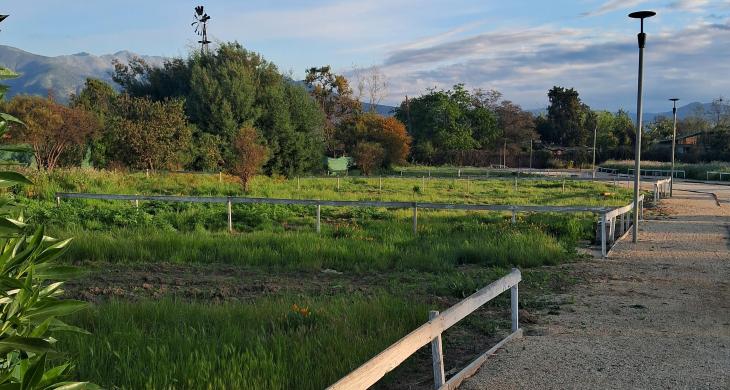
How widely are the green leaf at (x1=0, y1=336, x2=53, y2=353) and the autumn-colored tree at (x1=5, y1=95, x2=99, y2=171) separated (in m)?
33.0

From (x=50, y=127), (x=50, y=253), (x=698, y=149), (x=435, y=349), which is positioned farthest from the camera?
(x=698, y=149)

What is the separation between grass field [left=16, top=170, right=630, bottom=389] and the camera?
526cm

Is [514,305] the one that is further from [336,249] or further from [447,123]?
[447,123]

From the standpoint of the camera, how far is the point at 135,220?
16.8 metres

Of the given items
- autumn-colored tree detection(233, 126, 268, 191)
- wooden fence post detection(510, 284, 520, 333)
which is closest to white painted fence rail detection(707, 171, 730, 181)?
autumn-colored tree detection(233, 126, 268, 191)

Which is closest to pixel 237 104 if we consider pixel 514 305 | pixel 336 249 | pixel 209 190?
pixel 209 190

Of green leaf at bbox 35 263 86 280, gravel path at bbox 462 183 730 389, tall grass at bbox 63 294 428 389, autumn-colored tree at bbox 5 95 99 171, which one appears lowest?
gravel path at bbox 462 183 730 389

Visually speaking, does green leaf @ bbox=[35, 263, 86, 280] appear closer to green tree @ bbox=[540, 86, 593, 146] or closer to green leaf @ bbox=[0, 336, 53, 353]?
green leaf @ bbox=[0, 336, 53, 353]

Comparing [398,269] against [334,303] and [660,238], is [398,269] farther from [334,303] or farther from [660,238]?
[660,238]

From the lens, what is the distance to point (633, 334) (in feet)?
23.4

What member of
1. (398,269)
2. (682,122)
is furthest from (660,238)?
(682,122)

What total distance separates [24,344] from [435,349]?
3317mm

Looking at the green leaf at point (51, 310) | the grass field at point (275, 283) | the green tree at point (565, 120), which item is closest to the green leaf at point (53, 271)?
the green leaf at point (51, 310)

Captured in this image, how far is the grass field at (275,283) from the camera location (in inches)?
207
